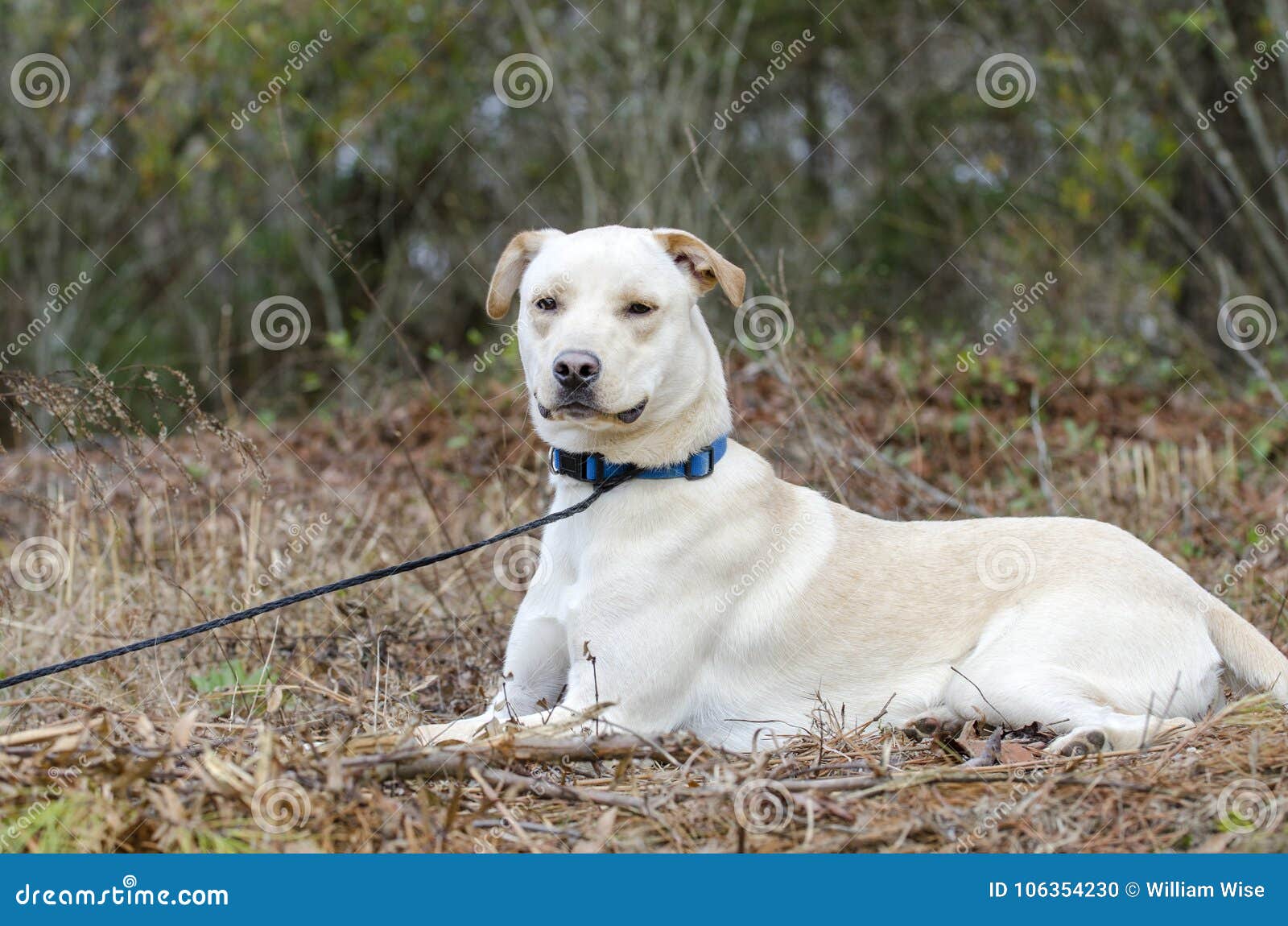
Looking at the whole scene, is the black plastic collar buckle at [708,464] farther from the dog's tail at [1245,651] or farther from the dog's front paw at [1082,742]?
the dog's tail at [1245,651]

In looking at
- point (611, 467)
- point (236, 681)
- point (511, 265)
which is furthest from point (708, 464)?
point (236, 681)

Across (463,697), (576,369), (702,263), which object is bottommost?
(463,697)

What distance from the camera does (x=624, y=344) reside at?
3.44m

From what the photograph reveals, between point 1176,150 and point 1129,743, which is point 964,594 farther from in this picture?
point 1176,150

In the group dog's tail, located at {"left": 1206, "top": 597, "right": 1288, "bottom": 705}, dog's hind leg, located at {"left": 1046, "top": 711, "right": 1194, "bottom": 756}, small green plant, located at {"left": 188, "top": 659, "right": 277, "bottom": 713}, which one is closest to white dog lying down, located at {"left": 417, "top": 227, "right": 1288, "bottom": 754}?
dog's tail, located at {"left": 1206, "top": 597, "right": 1288, "bottom": 705}

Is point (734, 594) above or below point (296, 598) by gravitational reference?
below

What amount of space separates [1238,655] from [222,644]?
367 cm

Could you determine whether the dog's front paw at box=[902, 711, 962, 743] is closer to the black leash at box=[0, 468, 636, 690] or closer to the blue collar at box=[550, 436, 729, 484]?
the blue collar at box=[550, 436, 729, 484]

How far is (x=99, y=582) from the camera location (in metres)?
5.16

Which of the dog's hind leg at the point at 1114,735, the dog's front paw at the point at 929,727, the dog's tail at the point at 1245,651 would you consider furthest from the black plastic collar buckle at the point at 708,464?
the dog's tail at the point at 1245,651

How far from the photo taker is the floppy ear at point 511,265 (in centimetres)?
388

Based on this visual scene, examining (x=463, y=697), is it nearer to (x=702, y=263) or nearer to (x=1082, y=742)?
(x=702, y=263)

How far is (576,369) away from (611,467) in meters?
0.43

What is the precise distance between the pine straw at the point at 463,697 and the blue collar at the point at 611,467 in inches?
31.5
